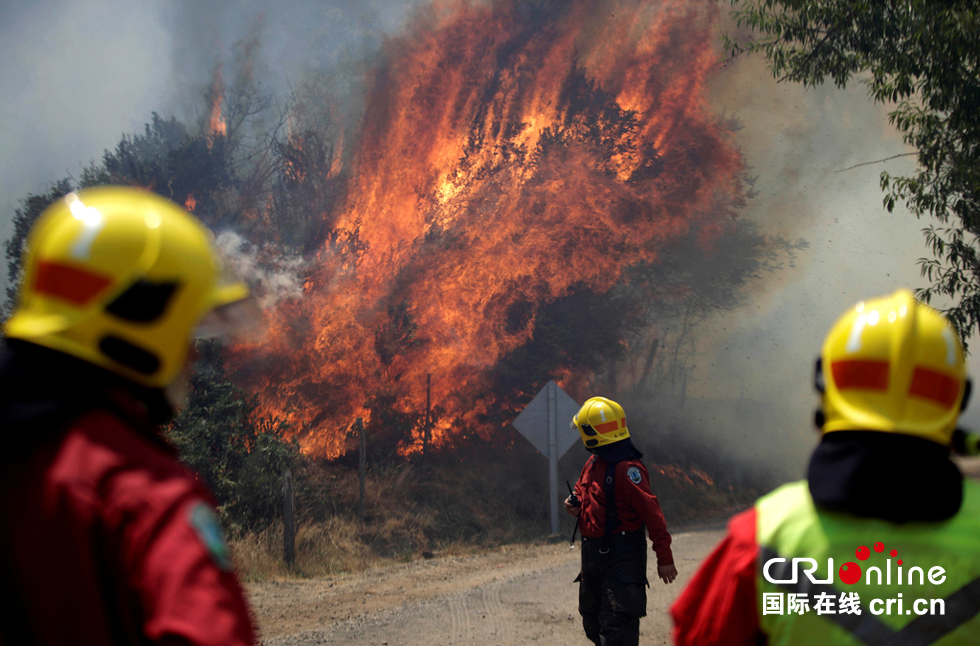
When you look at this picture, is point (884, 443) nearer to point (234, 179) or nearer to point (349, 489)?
point (349, 489)

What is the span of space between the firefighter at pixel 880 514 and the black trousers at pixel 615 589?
11.0 ft

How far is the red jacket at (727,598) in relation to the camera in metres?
1.65

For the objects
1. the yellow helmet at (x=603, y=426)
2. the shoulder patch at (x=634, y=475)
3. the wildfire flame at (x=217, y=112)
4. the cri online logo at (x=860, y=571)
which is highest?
the wildfire flame at (x=217, y=112)

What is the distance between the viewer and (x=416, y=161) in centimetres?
2164

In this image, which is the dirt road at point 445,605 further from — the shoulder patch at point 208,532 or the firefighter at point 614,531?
the shoulder patch at point 208,532

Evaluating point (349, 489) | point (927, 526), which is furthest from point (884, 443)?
point (349, 489)

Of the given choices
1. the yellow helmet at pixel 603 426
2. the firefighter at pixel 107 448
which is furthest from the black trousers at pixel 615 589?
the firefighter at pixel 107 448

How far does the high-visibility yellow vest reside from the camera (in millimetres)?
1520

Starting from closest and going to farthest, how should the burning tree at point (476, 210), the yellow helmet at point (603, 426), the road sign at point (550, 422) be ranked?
the yellow helmet at point (603, 426) → the road sign at point (550, 422) → the burning tree at point (476, 210)

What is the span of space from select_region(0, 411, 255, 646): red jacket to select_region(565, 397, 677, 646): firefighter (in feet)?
13.4

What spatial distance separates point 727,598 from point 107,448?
141 centimetres

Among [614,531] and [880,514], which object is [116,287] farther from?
[614,531]

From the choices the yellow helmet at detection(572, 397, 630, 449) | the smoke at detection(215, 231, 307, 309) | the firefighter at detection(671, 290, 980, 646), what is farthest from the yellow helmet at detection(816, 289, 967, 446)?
the smoke at detection(215, 231, 307, 309)

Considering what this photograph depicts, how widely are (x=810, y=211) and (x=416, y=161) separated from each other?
13.3 metres
